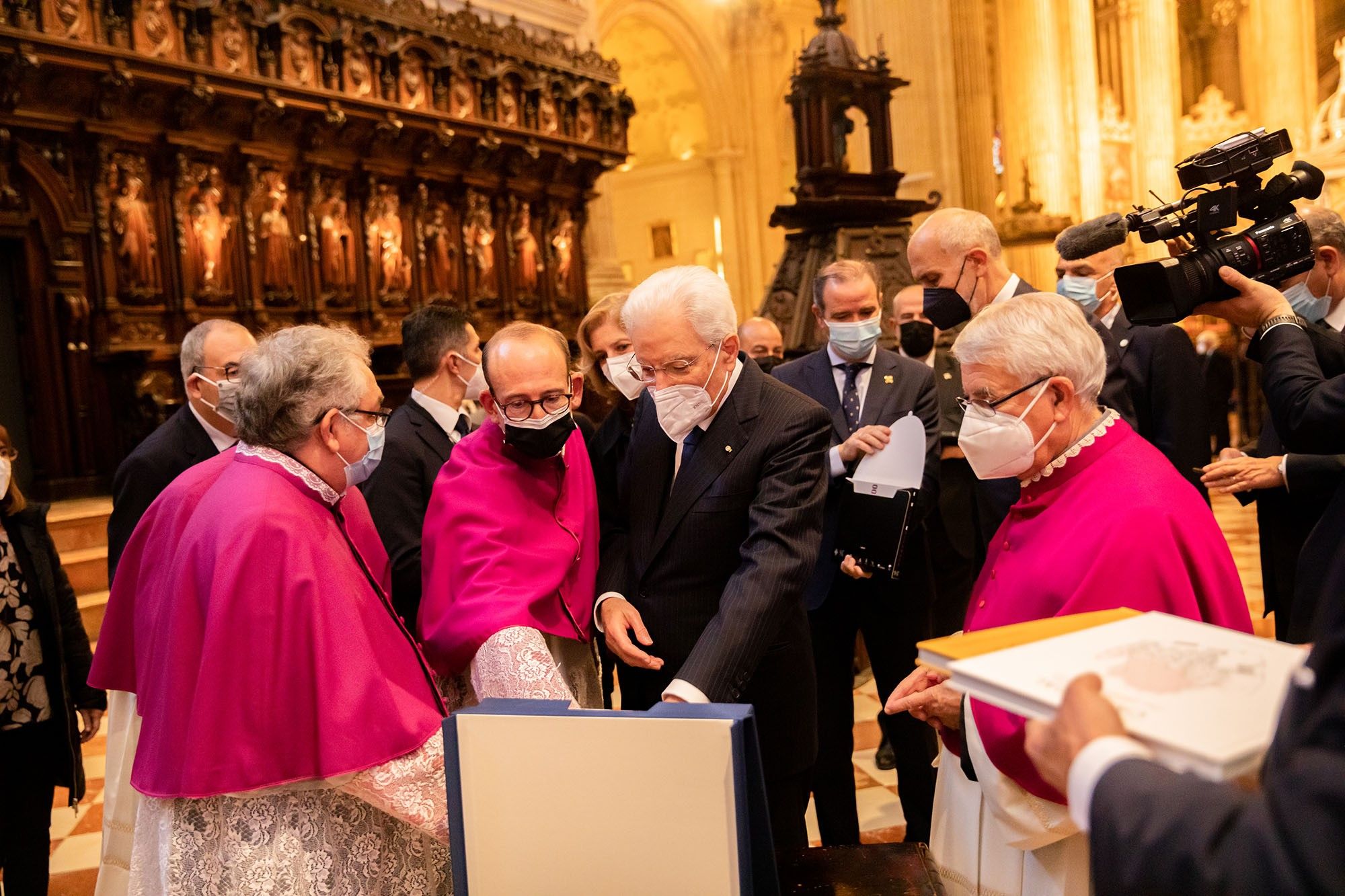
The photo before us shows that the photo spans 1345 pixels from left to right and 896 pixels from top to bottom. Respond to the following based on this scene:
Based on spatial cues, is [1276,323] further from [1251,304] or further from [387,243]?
[387,243]

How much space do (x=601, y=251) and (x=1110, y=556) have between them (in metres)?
14.0

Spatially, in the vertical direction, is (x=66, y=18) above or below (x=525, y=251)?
above

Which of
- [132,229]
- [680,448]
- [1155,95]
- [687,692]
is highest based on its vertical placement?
[1155,95]

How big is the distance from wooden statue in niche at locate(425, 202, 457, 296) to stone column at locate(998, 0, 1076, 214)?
9450 mm

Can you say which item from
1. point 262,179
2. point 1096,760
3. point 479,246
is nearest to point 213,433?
point 1096,760

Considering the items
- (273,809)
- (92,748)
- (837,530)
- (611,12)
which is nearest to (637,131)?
(611,12)

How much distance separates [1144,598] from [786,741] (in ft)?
3.10

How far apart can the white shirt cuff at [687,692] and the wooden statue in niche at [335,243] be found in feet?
33.4

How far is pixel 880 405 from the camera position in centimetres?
353

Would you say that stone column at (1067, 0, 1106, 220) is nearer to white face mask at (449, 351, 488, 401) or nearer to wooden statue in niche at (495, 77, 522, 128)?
wooden statue in niche at (495, 77, 522, 128)

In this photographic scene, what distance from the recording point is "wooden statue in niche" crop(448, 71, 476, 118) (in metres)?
12.4

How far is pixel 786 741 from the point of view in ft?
7.86

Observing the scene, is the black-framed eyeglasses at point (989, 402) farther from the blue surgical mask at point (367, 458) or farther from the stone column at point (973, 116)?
the stone column at point (973, 116)

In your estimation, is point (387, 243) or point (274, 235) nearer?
point (274, 235)
